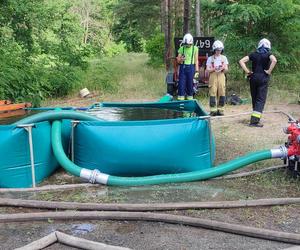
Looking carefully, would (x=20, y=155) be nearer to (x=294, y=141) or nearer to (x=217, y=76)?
(x=294, y=141)

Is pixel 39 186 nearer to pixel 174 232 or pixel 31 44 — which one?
pixel 174 232

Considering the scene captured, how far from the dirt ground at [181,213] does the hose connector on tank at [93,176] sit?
0.29ft

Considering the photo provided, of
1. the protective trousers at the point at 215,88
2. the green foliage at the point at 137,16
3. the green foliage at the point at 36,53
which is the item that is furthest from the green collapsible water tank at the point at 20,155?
the green foliage at the point at 137,16

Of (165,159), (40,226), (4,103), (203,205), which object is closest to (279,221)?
(203,205)

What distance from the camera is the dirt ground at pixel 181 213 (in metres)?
4.53

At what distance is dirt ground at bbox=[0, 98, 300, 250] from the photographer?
4527 mm

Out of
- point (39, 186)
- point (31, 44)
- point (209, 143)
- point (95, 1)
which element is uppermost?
point (95, 1)

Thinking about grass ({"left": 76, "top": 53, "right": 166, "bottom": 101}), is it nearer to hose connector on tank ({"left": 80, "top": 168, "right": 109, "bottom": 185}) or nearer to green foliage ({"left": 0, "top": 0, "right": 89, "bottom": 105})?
green foliage ({"left": 0, "top": 0, "right": 89, "bottom": 105})

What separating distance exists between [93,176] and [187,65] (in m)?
6.38

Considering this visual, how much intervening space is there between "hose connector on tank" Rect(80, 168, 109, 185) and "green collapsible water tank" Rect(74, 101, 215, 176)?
1.11ft

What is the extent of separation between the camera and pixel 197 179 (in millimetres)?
6348

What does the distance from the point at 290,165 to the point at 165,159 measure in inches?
64.0

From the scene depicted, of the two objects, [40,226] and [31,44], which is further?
[31,44]

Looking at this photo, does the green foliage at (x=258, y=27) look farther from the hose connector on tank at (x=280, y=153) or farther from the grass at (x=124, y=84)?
the hose connector on tank at (x=280, y=153)
